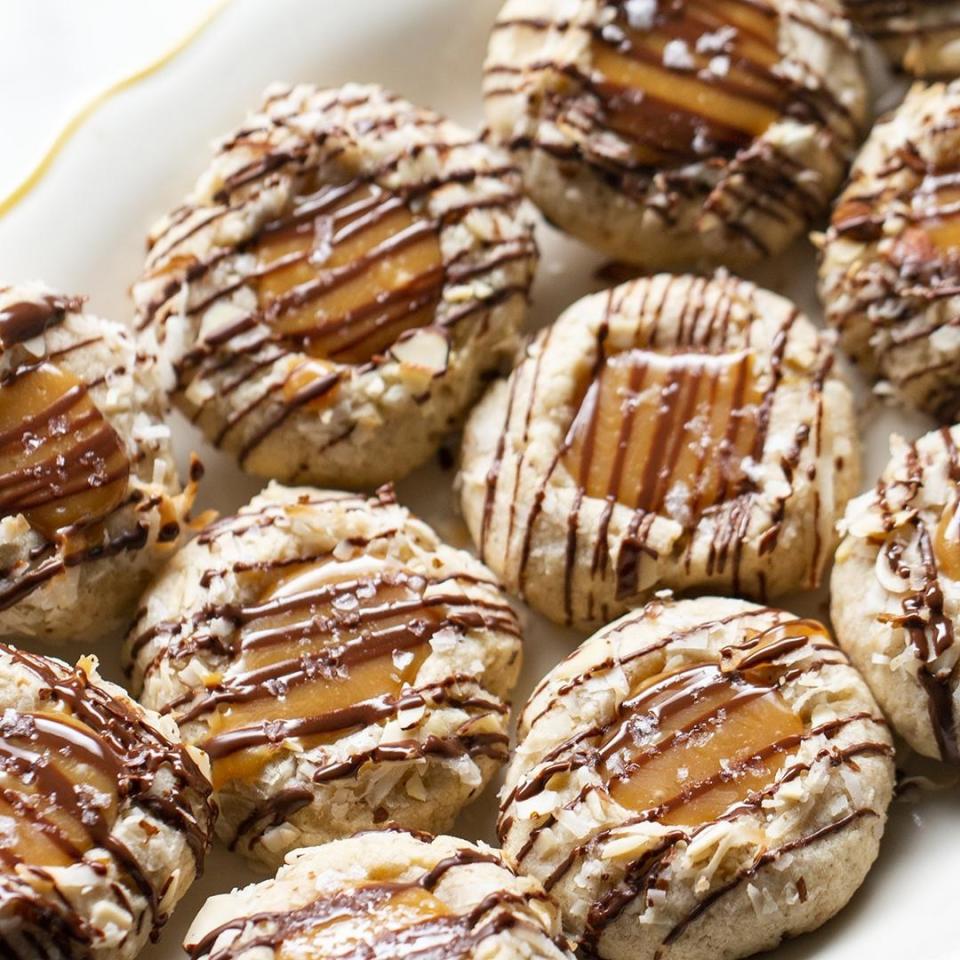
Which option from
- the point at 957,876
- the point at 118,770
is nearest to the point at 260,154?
the point at 118,770

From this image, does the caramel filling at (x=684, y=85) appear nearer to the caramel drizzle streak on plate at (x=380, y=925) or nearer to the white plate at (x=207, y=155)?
the white plate at (x=207, y=155)

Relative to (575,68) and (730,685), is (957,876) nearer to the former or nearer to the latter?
(730,685)

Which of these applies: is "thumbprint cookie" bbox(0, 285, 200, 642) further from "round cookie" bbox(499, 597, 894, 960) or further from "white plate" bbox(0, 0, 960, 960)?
"round cookie" bbox(499, 597, 894, 960)

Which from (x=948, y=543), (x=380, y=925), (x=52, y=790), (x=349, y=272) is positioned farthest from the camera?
(x=349, y=272)

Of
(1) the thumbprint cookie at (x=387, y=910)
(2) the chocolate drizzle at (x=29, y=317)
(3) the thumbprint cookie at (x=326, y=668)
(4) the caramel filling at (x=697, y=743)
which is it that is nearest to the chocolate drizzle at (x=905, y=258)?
(4) the caramel filling at (x=697, y=743)

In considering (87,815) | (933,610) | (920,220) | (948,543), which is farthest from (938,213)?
(87,815)

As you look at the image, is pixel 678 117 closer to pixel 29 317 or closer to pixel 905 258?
pixel 905 258
